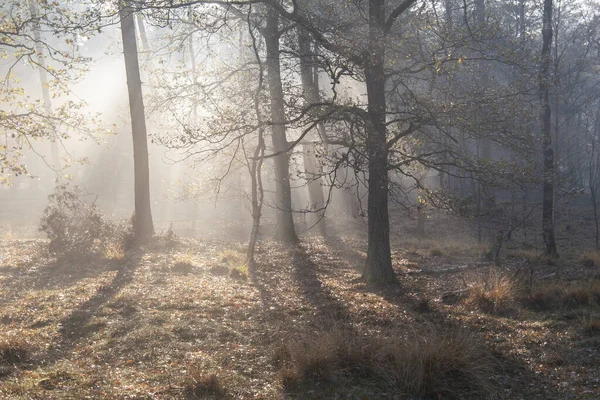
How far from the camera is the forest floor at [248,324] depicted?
16.6 feet

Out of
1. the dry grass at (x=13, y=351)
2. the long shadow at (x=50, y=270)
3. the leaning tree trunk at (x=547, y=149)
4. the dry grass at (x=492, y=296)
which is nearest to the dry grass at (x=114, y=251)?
the long shadow at (x=50, y=270)

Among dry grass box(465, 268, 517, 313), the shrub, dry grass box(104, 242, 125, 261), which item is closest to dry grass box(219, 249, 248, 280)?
dry grass box(104, 242, 125, 261)

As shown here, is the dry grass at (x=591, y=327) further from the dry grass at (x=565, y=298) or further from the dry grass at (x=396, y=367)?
the dry grass at (x=396, y=367)

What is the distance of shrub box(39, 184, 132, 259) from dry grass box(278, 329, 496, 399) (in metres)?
7.46

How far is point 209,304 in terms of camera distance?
816 centimetres

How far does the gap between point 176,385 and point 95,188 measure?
28805 mm

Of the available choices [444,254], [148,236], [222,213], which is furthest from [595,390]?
[222,213]

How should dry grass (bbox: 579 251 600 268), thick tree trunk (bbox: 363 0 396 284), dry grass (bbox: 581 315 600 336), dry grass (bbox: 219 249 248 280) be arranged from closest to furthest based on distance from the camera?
dry grass (bbox: 581 315 600 336) < thick tree trunk (bbox: 363 0 396 284) < dry grass (bbox: 219 249 248 280) < dry grass (bbox: 579 251 600 268)

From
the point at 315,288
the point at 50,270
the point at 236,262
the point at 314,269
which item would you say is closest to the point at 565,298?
the point at 315,288

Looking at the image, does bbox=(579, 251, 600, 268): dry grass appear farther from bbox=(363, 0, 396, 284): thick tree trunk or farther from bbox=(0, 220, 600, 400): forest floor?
bbox=(363, 0, 396, 284): thick tree trunk

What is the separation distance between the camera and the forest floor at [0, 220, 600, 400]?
5.06 meters

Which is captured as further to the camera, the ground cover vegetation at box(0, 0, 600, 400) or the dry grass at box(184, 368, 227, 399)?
the ground cover vegetation at box(0, 0, 600, 400)

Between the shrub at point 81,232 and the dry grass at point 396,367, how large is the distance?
7460 mm

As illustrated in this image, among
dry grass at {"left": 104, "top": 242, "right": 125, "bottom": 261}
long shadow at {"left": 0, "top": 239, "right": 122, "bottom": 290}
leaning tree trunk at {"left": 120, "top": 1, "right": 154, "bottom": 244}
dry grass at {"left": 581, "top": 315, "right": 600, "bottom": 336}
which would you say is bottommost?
dry grass at {"left": 581, "top": 315, "right": 600, "bottom": 336}
